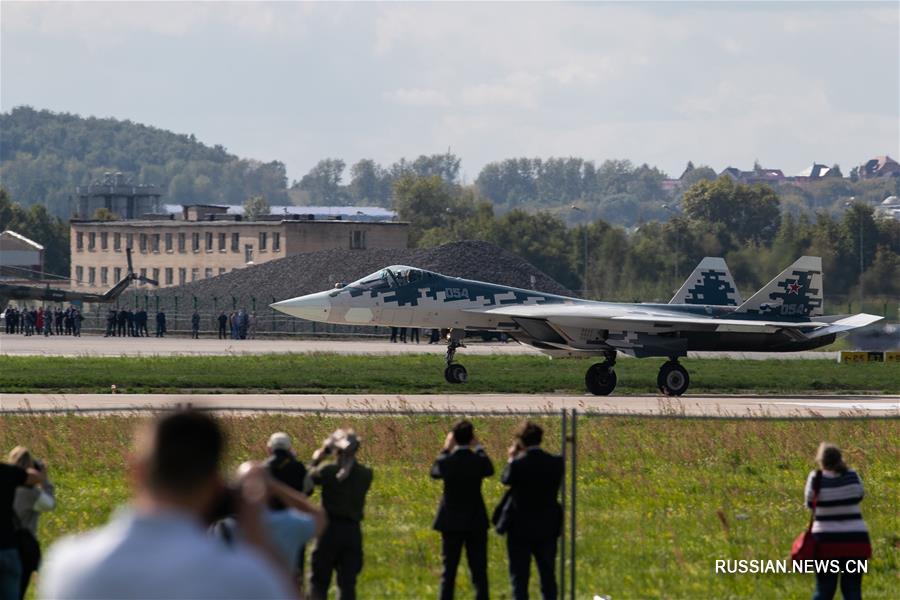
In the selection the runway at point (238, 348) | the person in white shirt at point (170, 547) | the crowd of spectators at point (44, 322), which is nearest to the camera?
the person in white shirt at point (170, 547)

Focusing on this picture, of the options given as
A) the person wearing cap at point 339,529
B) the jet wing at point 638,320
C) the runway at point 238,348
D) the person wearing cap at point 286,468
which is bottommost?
the runway at point 238,348

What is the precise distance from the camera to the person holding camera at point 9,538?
8.97 m

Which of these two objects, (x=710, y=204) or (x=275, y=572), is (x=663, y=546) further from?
(x=710, y=204)

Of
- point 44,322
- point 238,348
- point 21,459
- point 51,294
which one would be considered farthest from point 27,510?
point 44,322

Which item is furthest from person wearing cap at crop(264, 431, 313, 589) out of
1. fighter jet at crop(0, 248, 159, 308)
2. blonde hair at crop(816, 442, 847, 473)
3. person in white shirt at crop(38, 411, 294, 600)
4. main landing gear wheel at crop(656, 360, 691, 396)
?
fighter jet at crop(0, 248, 159, 308)

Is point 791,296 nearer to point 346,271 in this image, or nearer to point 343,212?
point 346,271

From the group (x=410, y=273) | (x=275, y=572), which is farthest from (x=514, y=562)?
(x=410, y=273)

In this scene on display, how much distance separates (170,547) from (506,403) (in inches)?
921

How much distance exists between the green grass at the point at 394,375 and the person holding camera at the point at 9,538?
21207 mm

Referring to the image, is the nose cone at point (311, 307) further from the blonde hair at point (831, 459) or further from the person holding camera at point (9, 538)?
the person holding camera at point (9, 538)

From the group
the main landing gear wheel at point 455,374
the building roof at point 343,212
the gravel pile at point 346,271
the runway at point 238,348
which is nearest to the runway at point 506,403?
the main landing gear wheel at point 455,374

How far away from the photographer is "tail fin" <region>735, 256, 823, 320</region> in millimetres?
32469

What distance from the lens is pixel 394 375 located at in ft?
112

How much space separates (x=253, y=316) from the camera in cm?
6731
